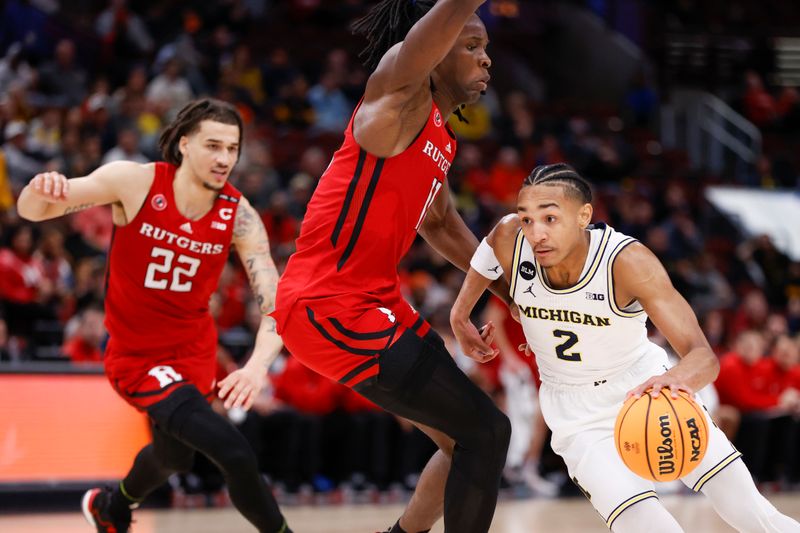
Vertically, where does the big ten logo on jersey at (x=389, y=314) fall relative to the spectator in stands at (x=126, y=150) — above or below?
above

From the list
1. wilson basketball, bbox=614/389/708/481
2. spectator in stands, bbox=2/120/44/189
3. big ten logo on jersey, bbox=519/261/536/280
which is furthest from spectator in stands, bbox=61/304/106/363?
wilson basketball, bbox=614/389/708/481

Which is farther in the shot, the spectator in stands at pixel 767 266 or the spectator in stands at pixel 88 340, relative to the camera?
the spectator in stands at pixel 767 266

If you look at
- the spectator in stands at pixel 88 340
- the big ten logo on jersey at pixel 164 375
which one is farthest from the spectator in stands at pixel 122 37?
the big ten logo on jersey at pixel 164 375

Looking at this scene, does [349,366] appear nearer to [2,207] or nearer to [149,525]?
[149,525]

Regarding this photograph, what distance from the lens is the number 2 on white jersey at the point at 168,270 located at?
5.31m

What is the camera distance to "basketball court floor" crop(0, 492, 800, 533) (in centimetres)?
723

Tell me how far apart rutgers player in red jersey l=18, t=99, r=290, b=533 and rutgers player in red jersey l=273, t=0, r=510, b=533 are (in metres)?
1.11

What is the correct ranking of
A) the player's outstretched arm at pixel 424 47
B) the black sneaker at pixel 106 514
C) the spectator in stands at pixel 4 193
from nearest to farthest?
the player's outstretched arm at pixel 424 47 → the black sneaker at pixel 106 514 → the spectator in stands at pixel 4 193

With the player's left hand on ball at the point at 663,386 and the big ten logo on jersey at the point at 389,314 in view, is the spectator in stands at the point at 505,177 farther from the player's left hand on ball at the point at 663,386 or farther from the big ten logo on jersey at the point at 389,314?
the player's left hand on ball at the point at 663,386

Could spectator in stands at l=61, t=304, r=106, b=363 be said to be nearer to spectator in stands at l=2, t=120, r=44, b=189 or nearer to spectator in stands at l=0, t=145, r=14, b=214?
spectator in stands at l=0, t=145, r=14, b=214

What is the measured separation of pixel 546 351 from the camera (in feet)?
14.6

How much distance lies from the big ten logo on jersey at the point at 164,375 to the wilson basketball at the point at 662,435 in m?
2.36

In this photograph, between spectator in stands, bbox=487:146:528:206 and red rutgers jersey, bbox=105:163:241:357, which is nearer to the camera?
red rutgers jersey, bbox=105:163:241:357

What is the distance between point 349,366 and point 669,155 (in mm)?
13517
